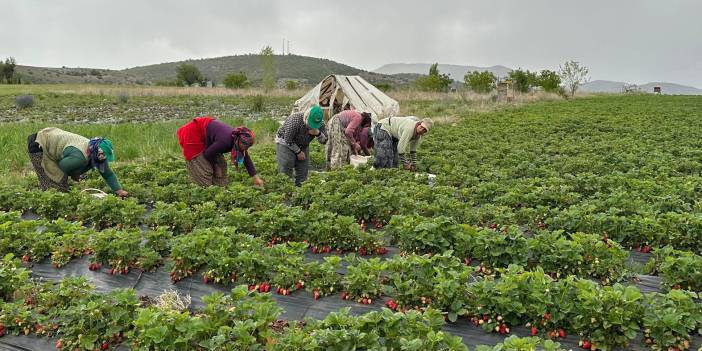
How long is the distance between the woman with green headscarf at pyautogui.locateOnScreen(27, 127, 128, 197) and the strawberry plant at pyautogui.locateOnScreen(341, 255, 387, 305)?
13.7 ft

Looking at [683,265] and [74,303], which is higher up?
[683,265]

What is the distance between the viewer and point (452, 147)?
13000mm

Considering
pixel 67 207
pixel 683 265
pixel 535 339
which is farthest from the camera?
pixel 67 207

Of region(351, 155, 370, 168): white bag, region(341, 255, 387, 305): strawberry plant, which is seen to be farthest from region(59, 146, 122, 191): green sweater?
region(351, 155, 370, 168): white bag

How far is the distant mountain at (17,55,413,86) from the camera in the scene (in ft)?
261

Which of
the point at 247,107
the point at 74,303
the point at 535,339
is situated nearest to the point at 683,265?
the point at 535,339

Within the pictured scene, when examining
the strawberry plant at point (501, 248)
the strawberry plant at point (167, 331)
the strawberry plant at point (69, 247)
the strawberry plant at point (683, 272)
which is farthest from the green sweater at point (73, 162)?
the strawberry plant at point (683, 272)

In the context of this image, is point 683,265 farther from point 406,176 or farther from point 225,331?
point 406,176

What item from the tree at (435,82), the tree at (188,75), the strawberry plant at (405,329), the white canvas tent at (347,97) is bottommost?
the strawberry plant at (405,329)

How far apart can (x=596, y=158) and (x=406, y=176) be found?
4532 mm

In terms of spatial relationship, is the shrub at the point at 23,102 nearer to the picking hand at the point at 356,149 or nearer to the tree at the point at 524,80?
the picking hand at the point at 356,149

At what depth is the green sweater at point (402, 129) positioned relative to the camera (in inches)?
352

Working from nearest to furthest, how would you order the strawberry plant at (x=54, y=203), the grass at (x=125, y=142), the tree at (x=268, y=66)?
the strawberry plant at (x=54, y=203)
the grass at (x=125, y=142)
the tree at (x=268, y=66)

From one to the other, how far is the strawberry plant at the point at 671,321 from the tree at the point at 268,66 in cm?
3531
